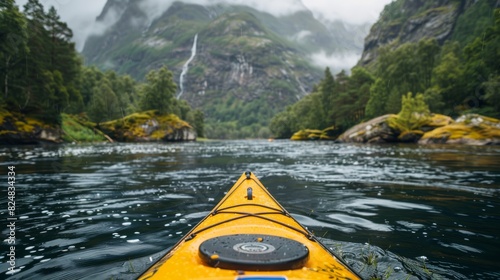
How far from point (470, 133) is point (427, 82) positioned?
118 ft

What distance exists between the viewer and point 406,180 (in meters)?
12.2

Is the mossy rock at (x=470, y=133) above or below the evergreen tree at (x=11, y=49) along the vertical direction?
below

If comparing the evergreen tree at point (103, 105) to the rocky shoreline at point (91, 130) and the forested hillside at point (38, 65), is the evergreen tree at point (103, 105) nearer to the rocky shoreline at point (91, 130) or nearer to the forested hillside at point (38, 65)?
the forested hillside at point (38, 65)

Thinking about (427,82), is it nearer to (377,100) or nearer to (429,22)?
(377,100)

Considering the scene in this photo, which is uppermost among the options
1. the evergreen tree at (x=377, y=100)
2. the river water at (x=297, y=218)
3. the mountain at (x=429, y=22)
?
the mountain at (x=429, y=22)

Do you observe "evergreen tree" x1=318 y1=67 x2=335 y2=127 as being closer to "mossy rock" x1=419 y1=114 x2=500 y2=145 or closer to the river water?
"mossy rock" x1=419 y1=114 x2=500 y2=145

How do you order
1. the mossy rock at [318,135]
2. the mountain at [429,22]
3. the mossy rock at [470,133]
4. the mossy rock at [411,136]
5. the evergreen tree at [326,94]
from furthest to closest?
the mountain at [429,22], the evergreen tree at [326,94], the mossy rock at [318,135], the mossy rock at [411,136], the mossy rock at [470,133]

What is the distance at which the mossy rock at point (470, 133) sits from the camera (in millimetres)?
33469

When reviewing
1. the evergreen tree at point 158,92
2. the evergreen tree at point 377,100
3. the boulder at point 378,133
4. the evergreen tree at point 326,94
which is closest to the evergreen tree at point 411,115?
the boulder at point 378,133

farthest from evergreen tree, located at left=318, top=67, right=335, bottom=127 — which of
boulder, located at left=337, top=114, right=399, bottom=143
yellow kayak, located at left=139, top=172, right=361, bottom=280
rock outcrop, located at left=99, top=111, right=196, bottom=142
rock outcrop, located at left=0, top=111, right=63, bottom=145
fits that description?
yellow kayak, located at left=139, top=172, right=361, bottom=280

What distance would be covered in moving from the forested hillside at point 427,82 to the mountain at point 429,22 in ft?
2.28

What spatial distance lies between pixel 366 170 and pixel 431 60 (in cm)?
6237

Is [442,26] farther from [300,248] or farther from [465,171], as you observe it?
[300,248]

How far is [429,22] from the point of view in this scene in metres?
119
